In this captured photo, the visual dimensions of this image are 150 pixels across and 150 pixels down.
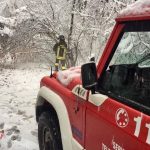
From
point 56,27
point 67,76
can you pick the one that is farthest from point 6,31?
point 67,76

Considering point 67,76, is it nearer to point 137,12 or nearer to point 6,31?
A: point 137,12

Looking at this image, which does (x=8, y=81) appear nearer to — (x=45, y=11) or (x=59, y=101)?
(x=45, y=11)

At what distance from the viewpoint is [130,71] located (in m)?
2.85

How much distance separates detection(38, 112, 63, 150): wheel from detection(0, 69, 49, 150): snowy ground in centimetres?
85

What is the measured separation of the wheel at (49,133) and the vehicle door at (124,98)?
83cm

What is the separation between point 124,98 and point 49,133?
1.65m

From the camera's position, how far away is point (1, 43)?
16500 millimetres

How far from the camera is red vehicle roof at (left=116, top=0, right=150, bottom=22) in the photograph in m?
2.46

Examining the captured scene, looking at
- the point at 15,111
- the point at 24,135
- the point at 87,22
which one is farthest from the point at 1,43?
the point at 24,135

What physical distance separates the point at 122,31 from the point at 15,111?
509 cm

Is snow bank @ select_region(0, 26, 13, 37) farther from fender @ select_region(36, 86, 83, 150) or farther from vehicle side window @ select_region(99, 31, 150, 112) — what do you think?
vehicle side window @ select_region(99, 31, 150, 112)

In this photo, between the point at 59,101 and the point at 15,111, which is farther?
the point at 15,111

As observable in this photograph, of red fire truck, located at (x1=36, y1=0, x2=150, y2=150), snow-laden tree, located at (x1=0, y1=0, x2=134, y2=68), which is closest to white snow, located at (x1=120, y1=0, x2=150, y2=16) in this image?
red fire truck, located at (x1=36, y1=0, x2=150, y2=150)

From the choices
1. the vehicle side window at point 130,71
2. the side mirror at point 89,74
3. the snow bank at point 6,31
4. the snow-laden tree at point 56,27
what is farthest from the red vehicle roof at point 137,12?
the snow bank at point 6,31
